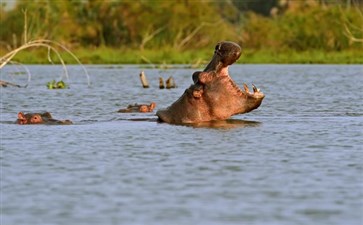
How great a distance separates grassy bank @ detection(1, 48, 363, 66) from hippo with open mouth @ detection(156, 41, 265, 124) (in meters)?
33.5

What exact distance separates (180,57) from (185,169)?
40542mm

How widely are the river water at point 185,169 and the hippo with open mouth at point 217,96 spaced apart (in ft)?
1.00

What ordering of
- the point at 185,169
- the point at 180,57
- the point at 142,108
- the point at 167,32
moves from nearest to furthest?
the point at 185,169 < the point at 142,108 < the point at 180,57 < the point at 167,32

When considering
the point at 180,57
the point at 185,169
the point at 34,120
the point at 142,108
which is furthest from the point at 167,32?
the point at 185,169

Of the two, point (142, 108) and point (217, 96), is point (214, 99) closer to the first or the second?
point (217, 96)

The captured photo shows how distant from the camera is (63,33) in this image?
5959cm

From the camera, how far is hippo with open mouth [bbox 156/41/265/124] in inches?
666

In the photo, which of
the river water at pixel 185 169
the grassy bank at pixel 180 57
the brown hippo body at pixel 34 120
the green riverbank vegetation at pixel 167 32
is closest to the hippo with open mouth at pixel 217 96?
the river water at pixel 185 169

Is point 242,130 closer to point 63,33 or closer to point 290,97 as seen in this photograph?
point 290,97

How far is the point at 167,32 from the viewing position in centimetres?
6091

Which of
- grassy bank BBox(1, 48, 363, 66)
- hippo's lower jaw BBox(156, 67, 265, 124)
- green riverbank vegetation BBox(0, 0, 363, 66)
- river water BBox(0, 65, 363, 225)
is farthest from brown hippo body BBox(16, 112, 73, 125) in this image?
green riverbank vegetation BBox(0, 0, 363, 66)

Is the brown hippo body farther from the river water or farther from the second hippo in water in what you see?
the second hippo in water

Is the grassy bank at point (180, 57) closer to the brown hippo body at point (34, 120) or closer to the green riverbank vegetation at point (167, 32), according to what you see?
the green riverbank vegetation at point (167, 32)

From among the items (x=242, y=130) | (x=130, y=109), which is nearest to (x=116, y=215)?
(x=242, y=130)
